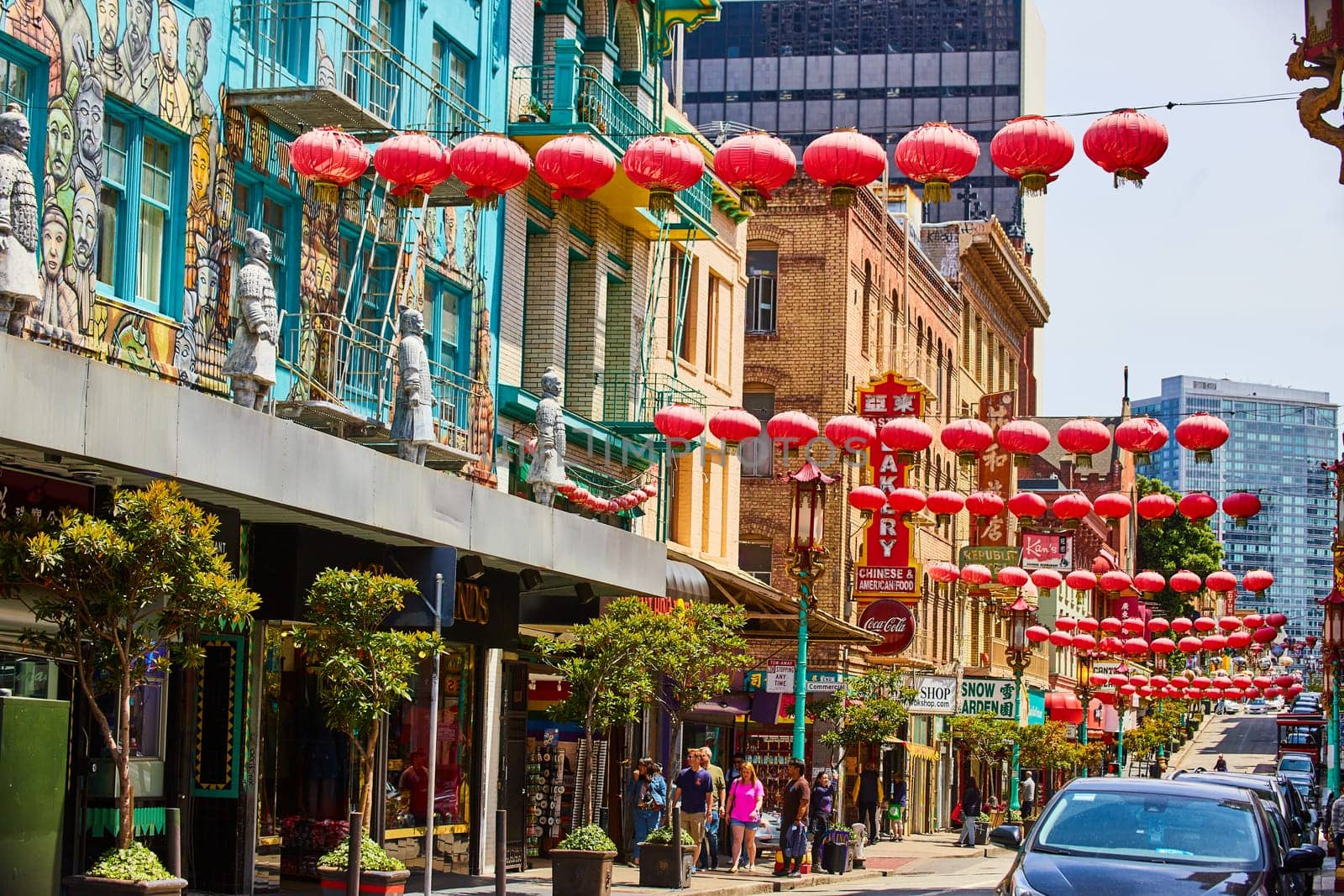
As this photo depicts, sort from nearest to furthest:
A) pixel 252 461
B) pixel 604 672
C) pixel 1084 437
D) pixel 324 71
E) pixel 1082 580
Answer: pixel 252 461 < pixel 324 71 < pixel 604 672 < pixel 1084 437 < pixel 1082 580

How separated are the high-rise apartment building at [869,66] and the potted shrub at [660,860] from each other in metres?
79.9

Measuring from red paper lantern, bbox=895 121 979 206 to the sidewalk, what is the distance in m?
9.32

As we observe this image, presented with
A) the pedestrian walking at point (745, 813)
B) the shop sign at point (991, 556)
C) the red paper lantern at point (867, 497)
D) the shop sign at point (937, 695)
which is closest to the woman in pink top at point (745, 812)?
the pedestrian walking at point (745, 813)

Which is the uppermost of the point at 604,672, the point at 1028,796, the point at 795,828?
the point at 604,672

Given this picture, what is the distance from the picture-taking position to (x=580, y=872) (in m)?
21.5

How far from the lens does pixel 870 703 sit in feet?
126

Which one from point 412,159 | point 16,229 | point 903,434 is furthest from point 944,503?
point 16,229

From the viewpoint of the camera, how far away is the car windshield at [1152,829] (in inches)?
507

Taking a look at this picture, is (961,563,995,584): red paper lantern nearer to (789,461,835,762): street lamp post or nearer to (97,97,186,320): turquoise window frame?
(789,461,835,762): street lamp post

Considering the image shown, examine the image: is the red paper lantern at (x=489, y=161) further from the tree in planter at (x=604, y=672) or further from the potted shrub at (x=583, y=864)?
the potted shrub at (x=583, y=864)

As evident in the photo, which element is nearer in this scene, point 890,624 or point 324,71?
point 324,71

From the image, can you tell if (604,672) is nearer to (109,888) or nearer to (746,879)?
(746,879)

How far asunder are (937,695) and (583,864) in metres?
20.2

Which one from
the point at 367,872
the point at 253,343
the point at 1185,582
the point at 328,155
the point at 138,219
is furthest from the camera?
the point at 1185,582
